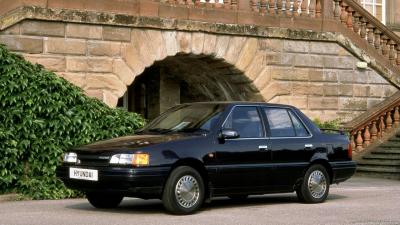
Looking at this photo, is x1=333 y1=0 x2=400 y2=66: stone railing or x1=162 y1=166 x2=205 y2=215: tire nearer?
x1=162 y1=166 x2=205 y2=215: tire

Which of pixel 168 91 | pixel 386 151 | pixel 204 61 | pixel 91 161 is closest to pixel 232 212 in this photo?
pixel 91 161

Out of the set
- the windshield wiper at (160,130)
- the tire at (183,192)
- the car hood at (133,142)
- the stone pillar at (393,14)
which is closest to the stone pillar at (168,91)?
the stone pillar at (393,14)

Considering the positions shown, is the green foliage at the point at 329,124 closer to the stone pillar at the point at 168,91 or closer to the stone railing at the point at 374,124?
the stone railing at the point at 374,124

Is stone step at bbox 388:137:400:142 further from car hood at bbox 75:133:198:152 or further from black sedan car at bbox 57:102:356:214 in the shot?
car hood at bbox 75:133:198:152

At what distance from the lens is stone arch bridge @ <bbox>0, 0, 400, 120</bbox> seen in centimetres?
1487

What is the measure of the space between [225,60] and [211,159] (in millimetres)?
6579

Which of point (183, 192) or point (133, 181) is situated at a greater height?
point (133, 181)

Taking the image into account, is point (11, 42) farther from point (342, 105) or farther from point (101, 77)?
point (342, 105)

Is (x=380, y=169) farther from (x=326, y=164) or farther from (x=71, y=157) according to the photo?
(x=71, y=157)

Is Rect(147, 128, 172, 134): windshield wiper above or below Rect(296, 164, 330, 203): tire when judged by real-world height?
above

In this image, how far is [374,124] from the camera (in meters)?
18.6

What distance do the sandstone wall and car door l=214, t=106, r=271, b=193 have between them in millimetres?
4694

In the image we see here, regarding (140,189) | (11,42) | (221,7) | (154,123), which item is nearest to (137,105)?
(221,7)

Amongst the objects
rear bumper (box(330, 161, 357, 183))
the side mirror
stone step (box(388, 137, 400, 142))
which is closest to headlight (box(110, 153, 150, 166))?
the side mirror
